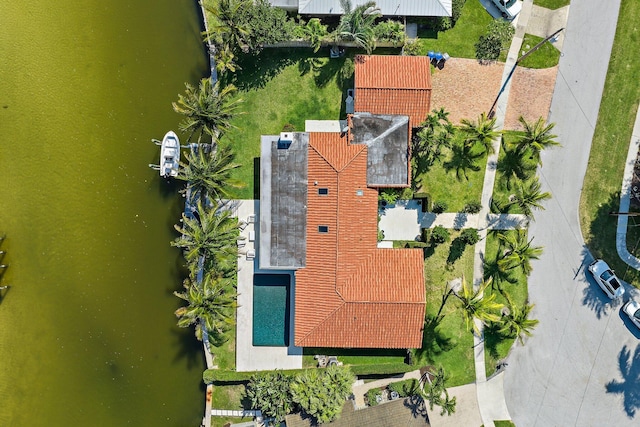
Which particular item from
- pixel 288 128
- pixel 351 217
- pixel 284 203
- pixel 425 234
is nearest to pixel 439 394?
A: pixel 425 234

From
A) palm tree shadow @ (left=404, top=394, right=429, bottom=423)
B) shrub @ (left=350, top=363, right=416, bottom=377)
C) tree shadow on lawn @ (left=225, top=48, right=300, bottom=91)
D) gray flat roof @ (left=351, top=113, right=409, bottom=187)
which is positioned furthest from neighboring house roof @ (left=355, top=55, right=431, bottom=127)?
palm tree shadow @ (left=404, top=394, right=429, bottom=423)

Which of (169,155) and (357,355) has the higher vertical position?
(169,155)

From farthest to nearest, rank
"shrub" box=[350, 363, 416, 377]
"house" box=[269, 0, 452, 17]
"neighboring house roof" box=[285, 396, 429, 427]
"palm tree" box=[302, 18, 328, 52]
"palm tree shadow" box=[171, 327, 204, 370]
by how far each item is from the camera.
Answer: "palm tree shadow" box=[171, 327, 204, 370] < "shrub" box=[350, 363, 416, 377] < "neighboring house roof" box=[285, 396, 429, 427] < "house" box=[269, 0, 452, 17] < "palm tree" box=[302, 18, 328, 52]

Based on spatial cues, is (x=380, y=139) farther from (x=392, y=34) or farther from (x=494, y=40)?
(x=494, y=40)

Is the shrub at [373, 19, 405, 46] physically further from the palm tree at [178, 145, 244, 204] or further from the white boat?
the white boat

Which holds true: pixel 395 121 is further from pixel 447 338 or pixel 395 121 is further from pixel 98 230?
pixel 98 230

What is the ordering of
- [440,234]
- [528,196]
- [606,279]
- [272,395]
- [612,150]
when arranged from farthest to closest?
[612,150] → [606,279] → [440,234] → [272,395] → [528,196]
